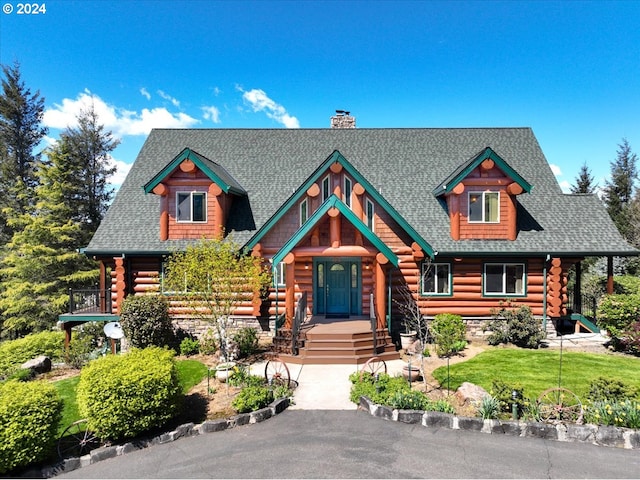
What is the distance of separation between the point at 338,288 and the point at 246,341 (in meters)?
4.71

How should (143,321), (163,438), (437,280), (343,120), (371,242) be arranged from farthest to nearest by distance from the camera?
(343,120) < (437,280) < (143,321) < (371,242) < (163,438)

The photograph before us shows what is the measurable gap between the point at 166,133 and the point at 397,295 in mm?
17285

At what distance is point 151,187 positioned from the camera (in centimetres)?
1653

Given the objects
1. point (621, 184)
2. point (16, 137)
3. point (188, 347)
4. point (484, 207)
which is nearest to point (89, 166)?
point (16, 137)

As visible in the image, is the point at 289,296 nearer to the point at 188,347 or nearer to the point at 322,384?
the point at 322,384

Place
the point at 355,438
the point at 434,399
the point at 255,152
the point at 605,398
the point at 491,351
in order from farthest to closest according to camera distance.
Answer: the point at 255,152, the point at 491,351, the point at 434,399, the point at 605,398, the point at 355,438

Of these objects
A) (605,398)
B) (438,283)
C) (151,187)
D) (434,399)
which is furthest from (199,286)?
(605,398)

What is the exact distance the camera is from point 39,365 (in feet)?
46.5

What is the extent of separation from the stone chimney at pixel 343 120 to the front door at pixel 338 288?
11775 millimetres

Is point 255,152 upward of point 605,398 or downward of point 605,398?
upward

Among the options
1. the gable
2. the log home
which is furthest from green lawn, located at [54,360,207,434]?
the gable

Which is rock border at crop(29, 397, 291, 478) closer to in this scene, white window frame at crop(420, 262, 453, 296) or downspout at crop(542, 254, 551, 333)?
white window frame at crop(420, 262, 453, 296)

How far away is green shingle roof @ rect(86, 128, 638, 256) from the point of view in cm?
1639

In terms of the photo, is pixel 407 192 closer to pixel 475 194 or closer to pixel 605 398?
pixel 475 194
